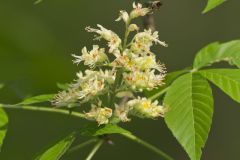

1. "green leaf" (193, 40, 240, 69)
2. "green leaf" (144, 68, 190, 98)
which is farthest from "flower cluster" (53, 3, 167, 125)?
"green leaf" (193, 40, 240, 69)

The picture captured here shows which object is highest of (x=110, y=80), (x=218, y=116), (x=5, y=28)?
(x=5, y=28)

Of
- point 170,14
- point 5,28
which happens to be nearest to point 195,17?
point 170,14

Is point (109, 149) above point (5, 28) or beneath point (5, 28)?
beneath

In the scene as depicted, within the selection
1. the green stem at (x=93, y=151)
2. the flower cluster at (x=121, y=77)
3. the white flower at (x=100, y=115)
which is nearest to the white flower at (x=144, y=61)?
the flower cluster at (x=121, y=77)

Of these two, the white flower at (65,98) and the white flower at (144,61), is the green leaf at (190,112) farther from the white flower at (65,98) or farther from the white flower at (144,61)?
the white flower at (65,98)

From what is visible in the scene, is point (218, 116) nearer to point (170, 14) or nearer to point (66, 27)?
point (170, 14)

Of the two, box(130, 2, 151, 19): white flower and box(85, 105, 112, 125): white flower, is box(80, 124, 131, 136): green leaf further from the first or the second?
box(130, 2, 151, 19): white flower

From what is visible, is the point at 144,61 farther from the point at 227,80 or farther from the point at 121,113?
A: the point at 227,80
